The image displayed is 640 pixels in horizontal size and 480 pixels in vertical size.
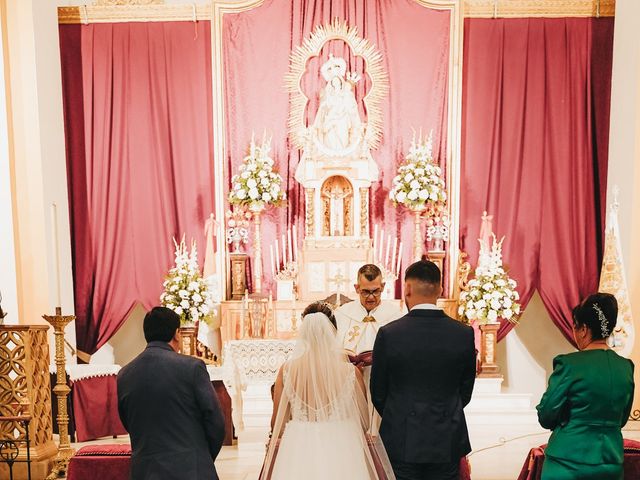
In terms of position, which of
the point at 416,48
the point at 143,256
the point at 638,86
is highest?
the point at 416,48

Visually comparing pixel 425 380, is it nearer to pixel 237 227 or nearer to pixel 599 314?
pixel 599 314

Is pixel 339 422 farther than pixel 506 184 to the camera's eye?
No

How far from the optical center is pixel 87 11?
28.0 ft

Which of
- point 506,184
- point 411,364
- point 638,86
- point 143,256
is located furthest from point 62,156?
point 638,86

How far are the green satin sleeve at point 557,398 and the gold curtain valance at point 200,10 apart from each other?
6.82 metres

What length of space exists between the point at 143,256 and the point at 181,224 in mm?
726

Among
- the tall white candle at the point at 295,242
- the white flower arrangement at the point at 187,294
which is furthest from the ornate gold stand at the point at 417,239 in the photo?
the white flower arrangement at the point at 187,294

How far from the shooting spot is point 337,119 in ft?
27.1

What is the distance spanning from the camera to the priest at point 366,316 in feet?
13.1

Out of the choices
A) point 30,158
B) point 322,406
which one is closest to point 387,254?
point 30,158

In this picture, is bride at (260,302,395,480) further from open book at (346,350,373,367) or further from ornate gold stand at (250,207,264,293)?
ornate gold stand at (250,207,264,293)

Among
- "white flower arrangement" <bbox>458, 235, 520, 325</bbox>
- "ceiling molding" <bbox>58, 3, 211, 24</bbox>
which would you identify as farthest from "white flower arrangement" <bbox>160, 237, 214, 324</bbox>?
"ceiling molding" <bbox>58, 3, 211, 24</bbox>

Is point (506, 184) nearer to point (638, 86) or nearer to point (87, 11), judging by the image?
point (638, 86)

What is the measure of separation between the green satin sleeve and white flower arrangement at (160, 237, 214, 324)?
5.38 meters
